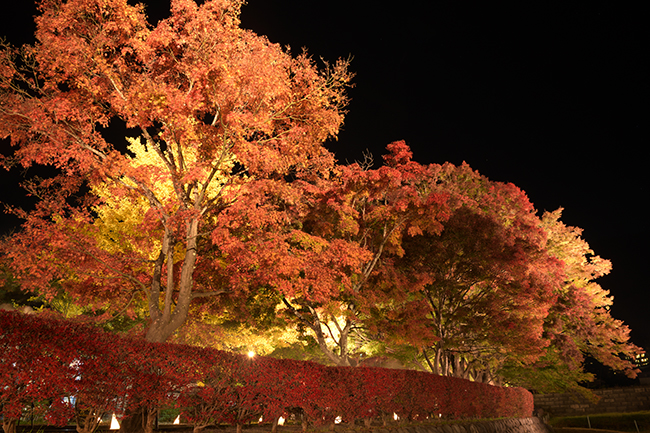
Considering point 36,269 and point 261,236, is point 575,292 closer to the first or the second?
point 261,236

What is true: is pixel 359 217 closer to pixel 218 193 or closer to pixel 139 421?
pixel 218 193

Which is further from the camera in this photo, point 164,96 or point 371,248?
point 371,248

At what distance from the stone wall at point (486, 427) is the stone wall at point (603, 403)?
11.1 meters

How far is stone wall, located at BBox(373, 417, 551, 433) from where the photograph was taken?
39.2 feet

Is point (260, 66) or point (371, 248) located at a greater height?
point (260, 66)

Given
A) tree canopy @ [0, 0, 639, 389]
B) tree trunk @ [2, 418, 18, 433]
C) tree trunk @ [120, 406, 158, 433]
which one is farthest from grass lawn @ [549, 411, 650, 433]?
tree trunk @ [2, 418, 18, 433]

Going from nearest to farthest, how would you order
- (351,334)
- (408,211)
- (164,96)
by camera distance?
(164,96) → (408,211) → (351,334)

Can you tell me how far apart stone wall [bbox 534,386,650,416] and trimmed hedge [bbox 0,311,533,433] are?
28.6m

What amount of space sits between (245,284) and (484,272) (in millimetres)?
10103

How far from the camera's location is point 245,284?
40.4 feet

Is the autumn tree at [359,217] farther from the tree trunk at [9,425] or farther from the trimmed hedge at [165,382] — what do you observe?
the tree trunk at [9,425]

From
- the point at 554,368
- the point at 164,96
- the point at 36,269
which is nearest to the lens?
the point at 164,96

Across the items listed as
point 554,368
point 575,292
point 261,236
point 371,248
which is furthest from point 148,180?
point 554,368

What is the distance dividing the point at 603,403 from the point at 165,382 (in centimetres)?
3951
